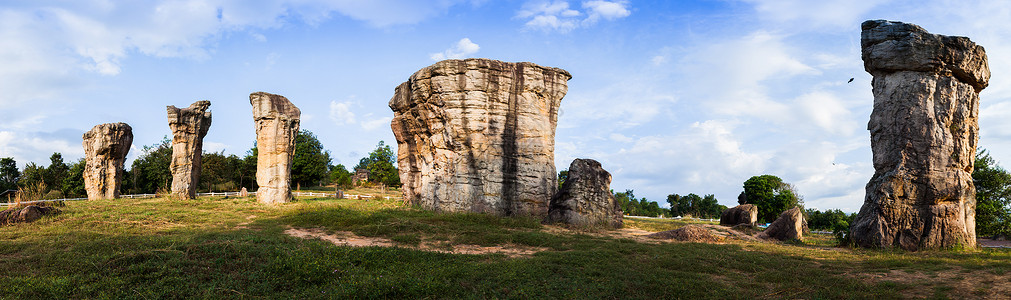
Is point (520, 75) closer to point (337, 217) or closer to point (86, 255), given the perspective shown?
point (337, 217)

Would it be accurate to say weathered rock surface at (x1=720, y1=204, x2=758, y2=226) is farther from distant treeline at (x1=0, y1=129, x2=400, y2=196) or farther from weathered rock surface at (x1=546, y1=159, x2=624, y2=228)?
distant treeline at (x1=0, y1=129, x2=400, y2=196)

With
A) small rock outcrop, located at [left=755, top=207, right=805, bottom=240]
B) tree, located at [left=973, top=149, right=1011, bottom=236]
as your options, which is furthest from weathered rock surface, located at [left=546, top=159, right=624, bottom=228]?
tree, located at [left=973, top=149, right=1011, bottom=236]

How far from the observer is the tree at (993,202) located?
19234mm

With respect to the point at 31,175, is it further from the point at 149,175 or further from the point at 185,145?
the point at 185,145

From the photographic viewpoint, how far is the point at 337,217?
716 inches

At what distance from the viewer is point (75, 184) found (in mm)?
37688

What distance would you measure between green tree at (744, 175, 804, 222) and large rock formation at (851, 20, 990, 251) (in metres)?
23.8

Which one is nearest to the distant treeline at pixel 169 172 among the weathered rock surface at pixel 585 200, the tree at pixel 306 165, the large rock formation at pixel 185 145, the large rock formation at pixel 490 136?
the tree at pixel 306 165

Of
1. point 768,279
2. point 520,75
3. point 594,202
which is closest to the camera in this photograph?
point 768,279

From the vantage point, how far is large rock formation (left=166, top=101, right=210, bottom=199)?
96.2 feet

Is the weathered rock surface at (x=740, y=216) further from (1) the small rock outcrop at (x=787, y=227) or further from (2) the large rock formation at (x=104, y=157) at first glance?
(2) the large rock formation at (x=104, y=157)

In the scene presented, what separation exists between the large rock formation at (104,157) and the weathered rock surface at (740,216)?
35590 millimetres

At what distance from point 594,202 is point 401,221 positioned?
8164 millimetres

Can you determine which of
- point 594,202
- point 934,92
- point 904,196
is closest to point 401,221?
point 594,202
